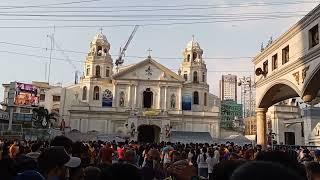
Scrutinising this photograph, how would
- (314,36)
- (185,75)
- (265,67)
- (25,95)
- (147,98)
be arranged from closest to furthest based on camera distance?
1. (314,36)
2. (265,67)
3. (25,95)
4. (147,98)
5. (185,75)

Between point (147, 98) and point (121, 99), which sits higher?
point (147, 98)

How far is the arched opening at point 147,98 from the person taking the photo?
189 ft

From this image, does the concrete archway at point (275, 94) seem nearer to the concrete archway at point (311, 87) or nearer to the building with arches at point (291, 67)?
the building with arches at point (291, 67)

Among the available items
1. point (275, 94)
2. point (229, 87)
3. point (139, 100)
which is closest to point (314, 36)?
point (275, 94)

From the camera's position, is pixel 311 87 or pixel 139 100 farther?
pixel 139 100

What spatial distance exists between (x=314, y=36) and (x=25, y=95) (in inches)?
1679

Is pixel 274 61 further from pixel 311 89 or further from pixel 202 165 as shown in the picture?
pixel 202 165

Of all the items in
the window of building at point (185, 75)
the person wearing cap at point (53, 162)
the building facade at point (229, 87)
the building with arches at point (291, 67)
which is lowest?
the person wearing cap at point (53, 162)

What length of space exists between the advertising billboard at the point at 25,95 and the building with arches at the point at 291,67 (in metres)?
35.9

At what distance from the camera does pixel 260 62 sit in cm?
2273

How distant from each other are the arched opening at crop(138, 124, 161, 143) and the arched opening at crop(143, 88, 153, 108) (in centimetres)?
307

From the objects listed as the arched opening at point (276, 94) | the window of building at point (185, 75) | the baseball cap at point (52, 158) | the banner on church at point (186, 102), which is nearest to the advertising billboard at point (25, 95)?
the banner on church at point (186, 102)

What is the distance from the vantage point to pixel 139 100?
5691cm

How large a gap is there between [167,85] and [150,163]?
156 ft
